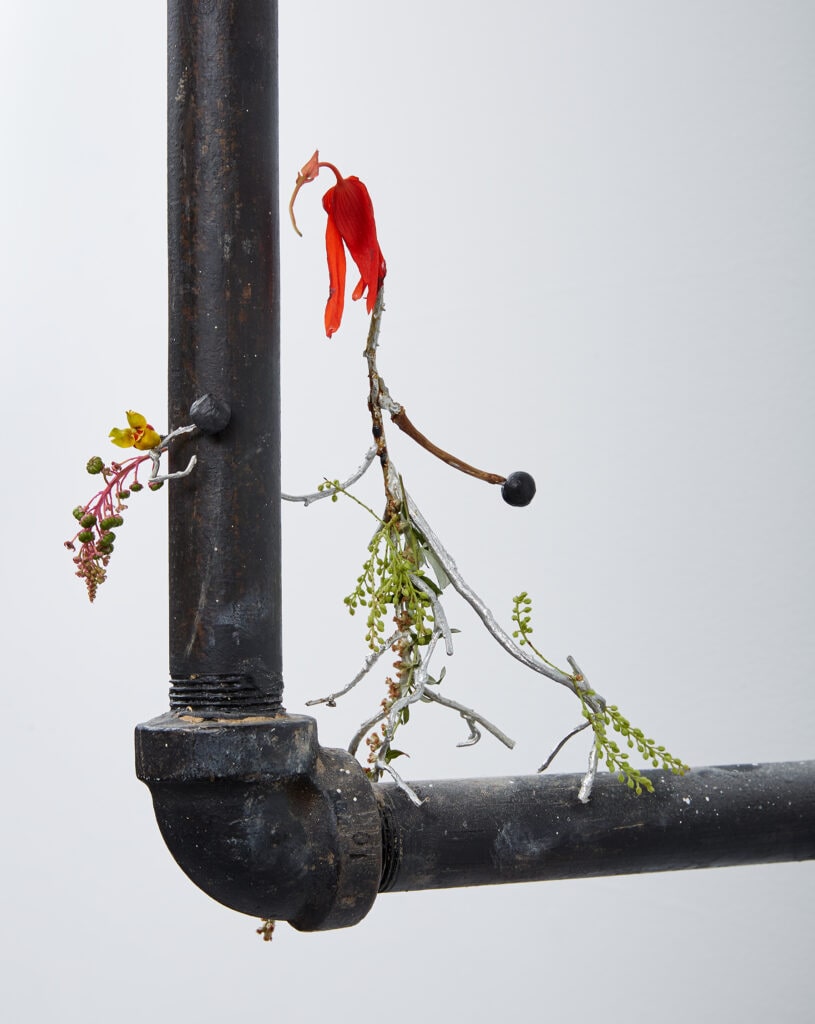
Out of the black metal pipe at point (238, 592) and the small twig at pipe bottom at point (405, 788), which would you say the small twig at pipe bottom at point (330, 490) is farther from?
the small twig at pipe bottom at point (405, 788)

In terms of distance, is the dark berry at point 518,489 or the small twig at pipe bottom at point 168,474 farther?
the dark berry at point 518,489

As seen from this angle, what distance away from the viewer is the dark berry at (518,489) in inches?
36.6

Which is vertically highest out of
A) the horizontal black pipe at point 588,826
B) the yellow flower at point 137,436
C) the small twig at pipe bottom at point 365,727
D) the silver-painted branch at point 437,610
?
the yellow flower at point 137,436

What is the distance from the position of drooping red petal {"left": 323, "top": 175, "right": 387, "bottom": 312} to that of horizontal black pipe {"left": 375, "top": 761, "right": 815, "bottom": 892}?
1.16ft

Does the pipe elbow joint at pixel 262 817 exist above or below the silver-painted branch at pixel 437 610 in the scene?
below

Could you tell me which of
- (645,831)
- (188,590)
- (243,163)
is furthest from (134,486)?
(645,831)

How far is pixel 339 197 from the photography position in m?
0.90

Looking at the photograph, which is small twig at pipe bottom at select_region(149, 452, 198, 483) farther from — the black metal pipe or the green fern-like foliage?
Answer: the green fern-like foliage

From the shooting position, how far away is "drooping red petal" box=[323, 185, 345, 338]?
903 mm

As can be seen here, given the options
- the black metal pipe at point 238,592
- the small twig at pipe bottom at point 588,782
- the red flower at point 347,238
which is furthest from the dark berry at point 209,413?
the small twig at pipe bottom at point 588,782

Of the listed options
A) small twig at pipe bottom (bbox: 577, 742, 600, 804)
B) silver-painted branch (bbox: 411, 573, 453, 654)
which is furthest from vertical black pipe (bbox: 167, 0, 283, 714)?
small twig at pipe bottom (bbox: 577, 742, 600, 804)

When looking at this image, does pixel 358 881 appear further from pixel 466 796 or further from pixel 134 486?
pixel 134 486

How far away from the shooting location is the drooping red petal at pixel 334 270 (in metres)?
0.90

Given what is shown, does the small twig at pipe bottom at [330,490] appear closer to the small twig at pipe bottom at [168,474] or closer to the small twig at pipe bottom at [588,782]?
the small twig at pipe bottom at [168,474]
